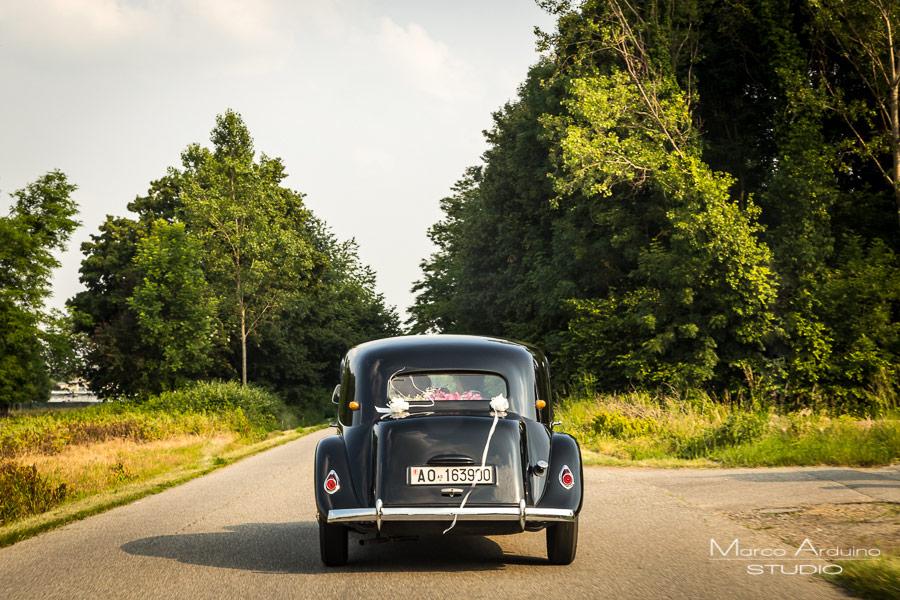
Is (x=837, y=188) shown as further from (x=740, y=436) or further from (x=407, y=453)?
(x=407, y=453)

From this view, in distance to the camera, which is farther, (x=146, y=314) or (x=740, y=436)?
(x=146, y=314)

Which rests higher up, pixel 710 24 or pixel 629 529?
pixel 710 24

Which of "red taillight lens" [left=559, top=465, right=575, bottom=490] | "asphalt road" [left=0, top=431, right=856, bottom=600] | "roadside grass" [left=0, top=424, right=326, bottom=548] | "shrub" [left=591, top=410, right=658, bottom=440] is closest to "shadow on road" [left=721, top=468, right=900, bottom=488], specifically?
"asphalt road" [left=0, top=431, right=856, bottom=600]

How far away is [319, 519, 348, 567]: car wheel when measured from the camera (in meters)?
6.75

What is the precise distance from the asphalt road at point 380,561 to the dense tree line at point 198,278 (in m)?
42.3

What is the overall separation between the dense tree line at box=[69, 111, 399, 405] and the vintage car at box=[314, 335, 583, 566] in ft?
151

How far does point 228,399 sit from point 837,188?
98.1 ft

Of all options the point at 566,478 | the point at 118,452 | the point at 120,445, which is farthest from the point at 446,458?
the point at 120,445

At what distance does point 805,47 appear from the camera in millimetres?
33188

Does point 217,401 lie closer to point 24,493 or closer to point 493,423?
point 24,493

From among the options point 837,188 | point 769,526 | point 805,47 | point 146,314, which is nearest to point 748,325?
point 837,188

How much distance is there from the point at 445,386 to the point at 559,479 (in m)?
1.29

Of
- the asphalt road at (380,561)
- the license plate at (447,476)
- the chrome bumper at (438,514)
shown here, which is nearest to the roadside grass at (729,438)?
the asphalt road at (380,561)

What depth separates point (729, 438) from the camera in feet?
54.3
